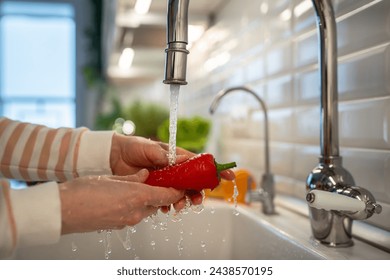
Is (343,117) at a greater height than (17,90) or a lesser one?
lesser

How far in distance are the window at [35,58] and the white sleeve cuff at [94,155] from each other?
13.0 ft

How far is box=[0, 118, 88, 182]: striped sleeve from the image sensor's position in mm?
849

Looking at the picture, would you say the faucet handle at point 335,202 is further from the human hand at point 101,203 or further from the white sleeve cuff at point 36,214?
the white sleeve cuff at point 36,214

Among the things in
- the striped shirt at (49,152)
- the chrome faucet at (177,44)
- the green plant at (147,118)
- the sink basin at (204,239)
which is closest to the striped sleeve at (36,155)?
the striped shirt at (49,152)

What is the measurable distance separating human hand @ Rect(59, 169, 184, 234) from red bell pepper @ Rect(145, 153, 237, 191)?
100 mm

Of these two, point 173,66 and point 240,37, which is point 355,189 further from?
point 240,37

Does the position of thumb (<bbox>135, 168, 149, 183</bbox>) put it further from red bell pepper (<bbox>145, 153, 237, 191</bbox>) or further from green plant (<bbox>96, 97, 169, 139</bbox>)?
green plant (<bbox>96, 97, 169, 139</bbox>)

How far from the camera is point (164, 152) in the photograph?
0.83 meters

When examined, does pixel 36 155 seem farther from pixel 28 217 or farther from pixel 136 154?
pixel 28 217

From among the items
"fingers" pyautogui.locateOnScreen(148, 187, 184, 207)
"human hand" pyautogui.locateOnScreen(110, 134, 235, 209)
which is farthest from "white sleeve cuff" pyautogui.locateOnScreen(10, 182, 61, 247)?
"human hand" pyautogui.locateOnScreen(110, 134, 235, 209)

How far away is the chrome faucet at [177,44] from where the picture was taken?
1.86 feet

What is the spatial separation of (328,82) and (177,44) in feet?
0.85

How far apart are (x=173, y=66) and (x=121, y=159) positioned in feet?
1.18
